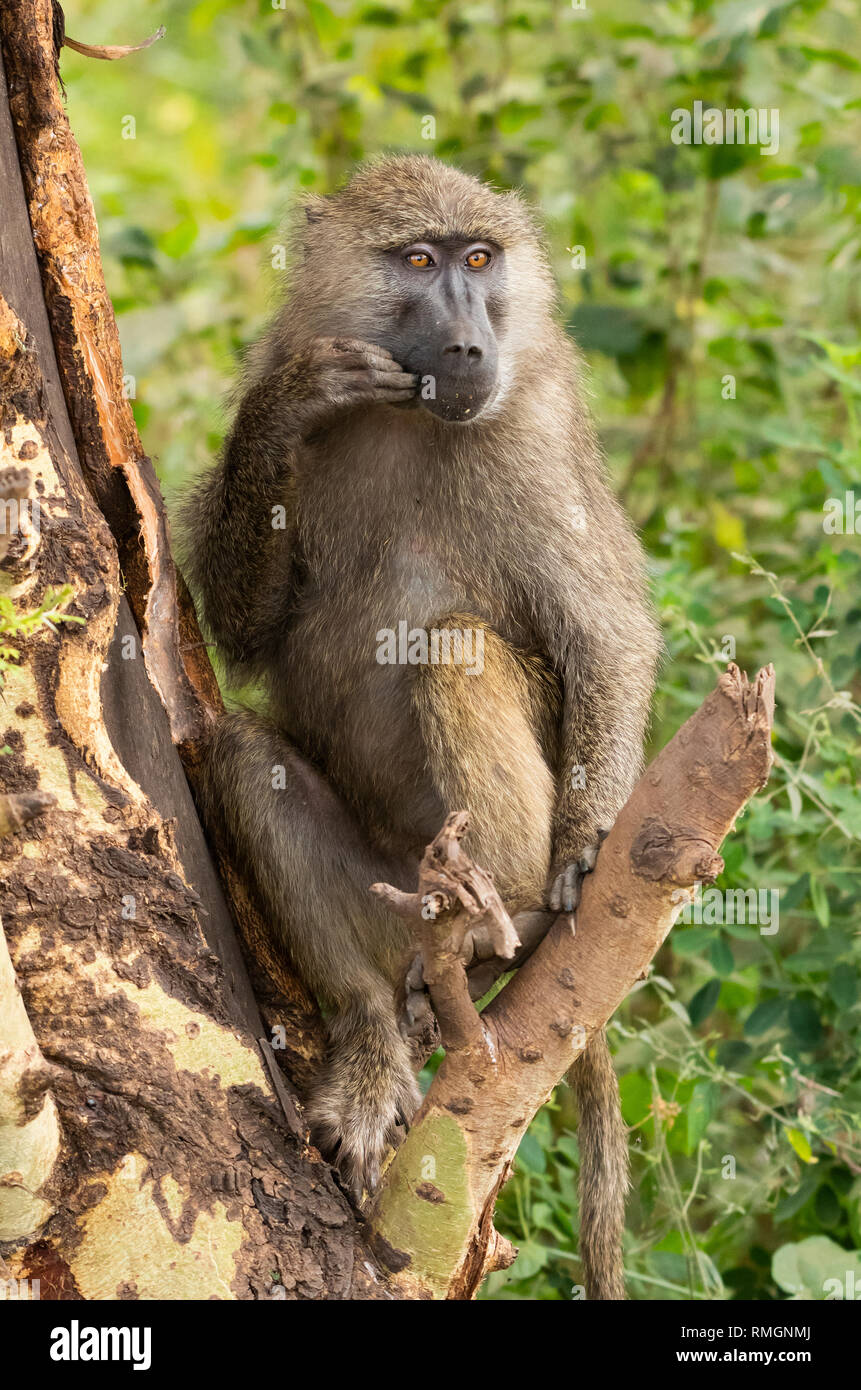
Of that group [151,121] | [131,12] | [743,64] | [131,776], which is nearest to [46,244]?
[131,776]

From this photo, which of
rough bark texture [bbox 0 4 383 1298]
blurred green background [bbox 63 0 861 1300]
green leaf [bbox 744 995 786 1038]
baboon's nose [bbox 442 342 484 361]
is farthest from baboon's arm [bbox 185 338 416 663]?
green leaf [bbox 744 995 786 1038]

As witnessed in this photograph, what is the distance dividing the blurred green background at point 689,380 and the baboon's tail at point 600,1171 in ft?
0.95

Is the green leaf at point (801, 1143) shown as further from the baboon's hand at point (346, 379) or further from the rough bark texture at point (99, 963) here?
the baboon's hand at point (346, 379)

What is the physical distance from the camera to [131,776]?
8.48ft

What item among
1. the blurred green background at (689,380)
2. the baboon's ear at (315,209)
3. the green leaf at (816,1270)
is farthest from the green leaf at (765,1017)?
the baboon's ear at (315,209)

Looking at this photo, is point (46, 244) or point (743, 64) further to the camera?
point (743, 64)

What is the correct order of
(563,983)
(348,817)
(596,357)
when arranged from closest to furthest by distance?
(563,983)
(348,817)
(596,357)

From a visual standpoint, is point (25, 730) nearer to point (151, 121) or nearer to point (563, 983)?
point (563, 983)

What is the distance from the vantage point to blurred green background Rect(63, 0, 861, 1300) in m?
3.70

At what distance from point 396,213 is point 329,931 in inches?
64.5

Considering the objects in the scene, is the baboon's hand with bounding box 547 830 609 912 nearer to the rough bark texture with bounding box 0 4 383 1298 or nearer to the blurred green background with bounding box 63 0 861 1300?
the rough bark texture with bounding box 0 4 383 1298

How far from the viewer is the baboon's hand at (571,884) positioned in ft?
8.75

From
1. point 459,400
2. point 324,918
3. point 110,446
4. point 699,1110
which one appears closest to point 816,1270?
point 699,1110

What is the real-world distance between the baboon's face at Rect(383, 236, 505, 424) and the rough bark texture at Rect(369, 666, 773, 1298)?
3.48 feet
